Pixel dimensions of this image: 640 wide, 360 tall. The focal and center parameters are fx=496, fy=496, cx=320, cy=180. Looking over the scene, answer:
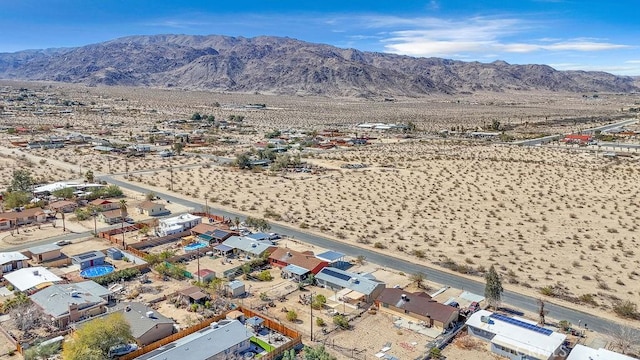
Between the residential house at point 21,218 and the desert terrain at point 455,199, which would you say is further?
the residential house at point 21,218

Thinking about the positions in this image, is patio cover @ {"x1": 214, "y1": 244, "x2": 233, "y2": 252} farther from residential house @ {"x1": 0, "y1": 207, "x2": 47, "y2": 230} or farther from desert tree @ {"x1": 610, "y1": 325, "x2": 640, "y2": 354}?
desert tree @ {"x1": 610, "y1": 325, "x2": 640, "y2": 354}

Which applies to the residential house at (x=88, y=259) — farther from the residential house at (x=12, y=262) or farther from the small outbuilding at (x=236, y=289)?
the small outbuilding at (x=236, y=289)

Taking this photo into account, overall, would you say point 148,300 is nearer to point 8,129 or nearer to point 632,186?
point 632,186

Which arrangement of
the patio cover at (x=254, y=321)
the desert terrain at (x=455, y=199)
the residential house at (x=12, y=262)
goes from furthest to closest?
the desert terrain at (x=455, y=199)
the residential house at (x=12, y=262)
the patio cover at (x=254, y=321)

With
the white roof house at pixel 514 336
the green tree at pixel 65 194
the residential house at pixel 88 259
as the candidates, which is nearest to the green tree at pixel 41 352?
the residential house at pixel 88 259

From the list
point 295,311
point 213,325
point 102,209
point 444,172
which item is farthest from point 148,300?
point 444,172

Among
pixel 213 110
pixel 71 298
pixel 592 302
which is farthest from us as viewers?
pixel 213 110
